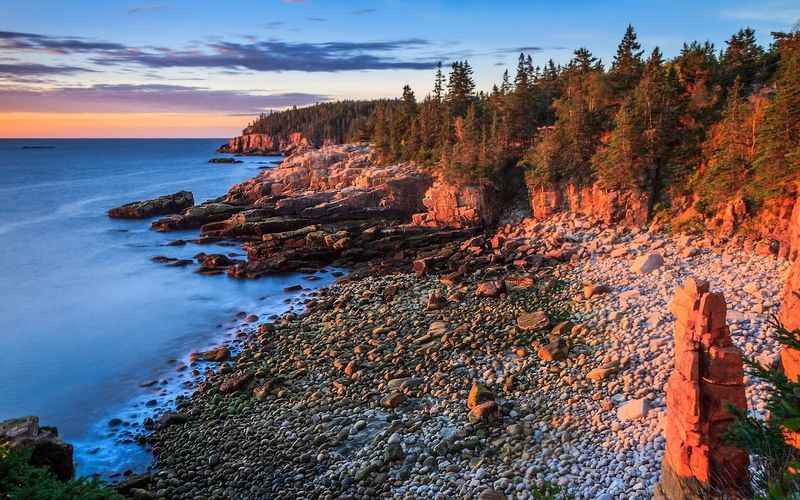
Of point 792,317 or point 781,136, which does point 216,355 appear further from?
point 781,136

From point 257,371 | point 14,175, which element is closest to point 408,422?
point 257,371

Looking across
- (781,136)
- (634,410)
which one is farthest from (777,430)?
(781,136)

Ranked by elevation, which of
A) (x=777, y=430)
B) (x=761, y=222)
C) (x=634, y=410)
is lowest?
(x=634, y=410)

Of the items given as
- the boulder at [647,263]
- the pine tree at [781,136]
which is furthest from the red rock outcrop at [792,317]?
the pine tree at [781,136]

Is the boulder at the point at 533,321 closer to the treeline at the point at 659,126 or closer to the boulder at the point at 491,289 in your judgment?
the boulder at the point at 491,289

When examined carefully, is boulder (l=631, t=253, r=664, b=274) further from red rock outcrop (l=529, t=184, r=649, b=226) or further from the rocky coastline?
red rock outcrop (l=529, t=184, r=649, b=226)

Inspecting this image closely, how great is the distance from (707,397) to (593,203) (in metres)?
27.0

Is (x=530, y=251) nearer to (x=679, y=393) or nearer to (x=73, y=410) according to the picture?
(x=679, y=393)

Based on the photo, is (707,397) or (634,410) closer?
(707,397)

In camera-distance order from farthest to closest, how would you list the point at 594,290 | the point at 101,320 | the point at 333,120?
the point at 333,120
the point at 101,320
the point at 594,290

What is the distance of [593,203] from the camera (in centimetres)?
3478

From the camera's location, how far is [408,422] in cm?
1563

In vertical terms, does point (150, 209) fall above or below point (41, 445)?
above

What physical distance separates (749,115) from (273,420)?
29.1 meters
